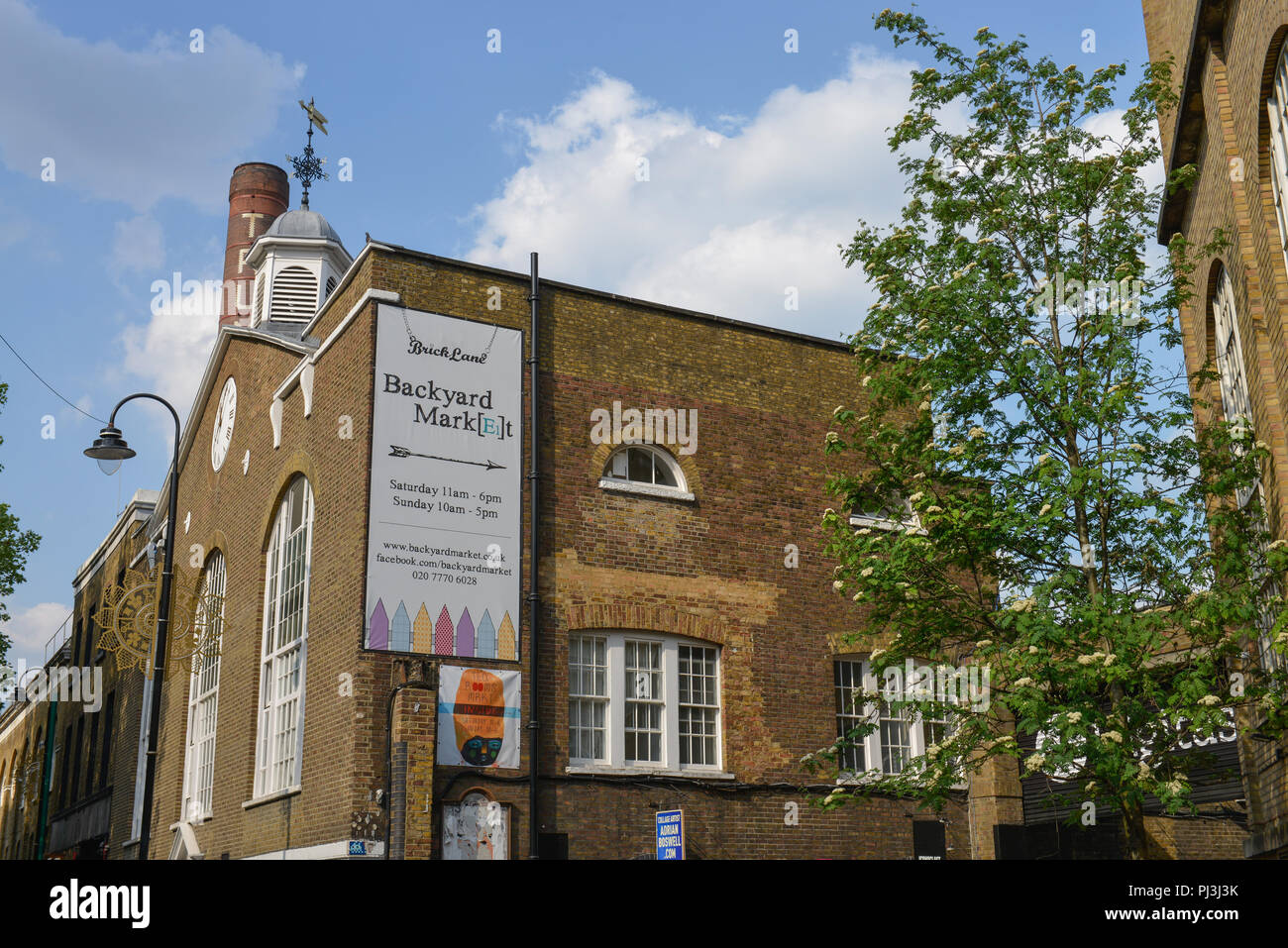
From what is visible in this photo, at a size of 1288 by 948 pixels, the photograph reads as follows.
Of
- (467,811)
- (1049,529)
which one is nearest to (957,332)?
(1049,529)

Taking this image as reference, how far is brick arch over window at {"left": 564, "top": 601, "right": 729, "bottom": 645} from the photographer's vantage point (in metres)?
17.3

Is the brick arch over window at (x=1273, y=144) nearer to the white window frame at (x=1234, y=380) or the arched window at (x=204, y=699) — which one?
the white window frame at (x=1234, y=380)

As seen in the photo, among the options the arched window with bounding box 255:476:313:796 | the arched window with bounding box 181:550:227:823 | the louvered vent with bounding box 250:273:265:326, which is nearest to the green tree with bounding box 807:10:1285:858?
the arched window with bounding box 255:476:313:796

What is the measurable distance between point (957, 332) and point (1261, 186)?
2.89m

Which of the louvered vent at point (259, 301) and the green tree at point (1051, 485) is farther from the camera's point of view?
the louvered vent at point (259, 301)

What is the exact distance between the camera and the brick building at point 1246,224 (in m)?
9.81

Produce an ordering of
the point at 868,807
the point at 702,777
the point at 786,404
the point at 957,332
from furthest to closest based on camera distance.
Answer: the point at 786,404, the point at 868,807, the point at 702,777, the point at 957,332

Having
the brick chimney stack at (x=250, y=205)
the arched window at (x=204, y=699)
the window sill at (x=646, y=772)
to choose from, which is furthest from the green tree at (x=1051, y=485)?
the brick chimney stack at (x=250, y=205)

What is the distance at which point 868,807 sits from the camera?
1850 centimetres

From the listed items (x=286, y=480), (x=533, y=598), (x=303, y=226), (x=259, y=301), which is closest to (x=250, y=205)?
(x=303, y=226)

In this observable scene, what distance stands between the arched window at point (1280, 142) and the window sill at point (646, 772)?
1082 centimetres

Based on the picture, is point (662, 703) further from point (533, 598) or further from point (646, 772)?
point (533, 598)
